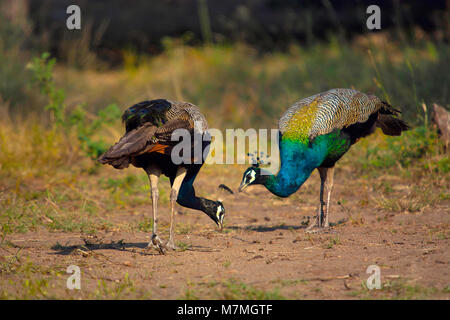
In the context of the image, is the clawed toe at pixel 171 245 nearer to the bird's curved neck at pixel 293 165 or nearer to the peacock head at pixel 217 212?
the peacock head at pixel 217 212

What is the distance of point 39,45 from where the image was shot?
10.7 metres

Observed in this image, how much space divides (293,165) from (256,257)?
0.96m

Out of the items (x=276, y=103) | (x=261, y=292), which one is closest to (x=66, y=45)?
(x=276, y=103)

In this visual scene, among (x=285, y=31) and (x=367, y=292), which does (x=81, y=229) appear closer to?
(x=367, y=292)

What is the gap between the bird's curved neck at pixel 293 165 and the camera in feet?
16.5

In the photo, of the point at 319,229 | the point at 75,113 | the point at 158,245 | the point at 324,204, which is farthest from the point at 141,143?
the point at 75,113

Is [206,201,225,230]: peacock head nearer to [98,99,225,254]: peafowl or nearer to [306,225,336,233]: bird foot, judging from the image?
[98,99,225,254]: peafowl

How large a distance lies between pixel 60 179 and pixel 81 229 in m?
1.85

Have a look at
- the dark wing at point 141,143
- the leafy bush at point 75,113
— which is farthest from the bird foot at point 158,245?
the leafy bush at point 75,113

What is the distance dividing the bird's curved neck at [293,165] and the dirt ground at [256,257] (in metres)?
0.48

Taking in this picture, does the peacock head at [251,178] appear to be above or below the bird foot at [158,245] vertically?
above

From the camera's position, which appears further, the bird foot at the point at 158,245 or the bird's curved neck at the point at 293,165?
the bird's curved neck at the point at 293,165

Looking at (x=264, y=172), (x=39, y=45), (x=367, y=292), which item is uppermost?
(x=39, y=45)

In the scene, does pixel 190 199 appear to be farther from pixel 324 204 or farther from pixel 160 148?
pixel 324 204
